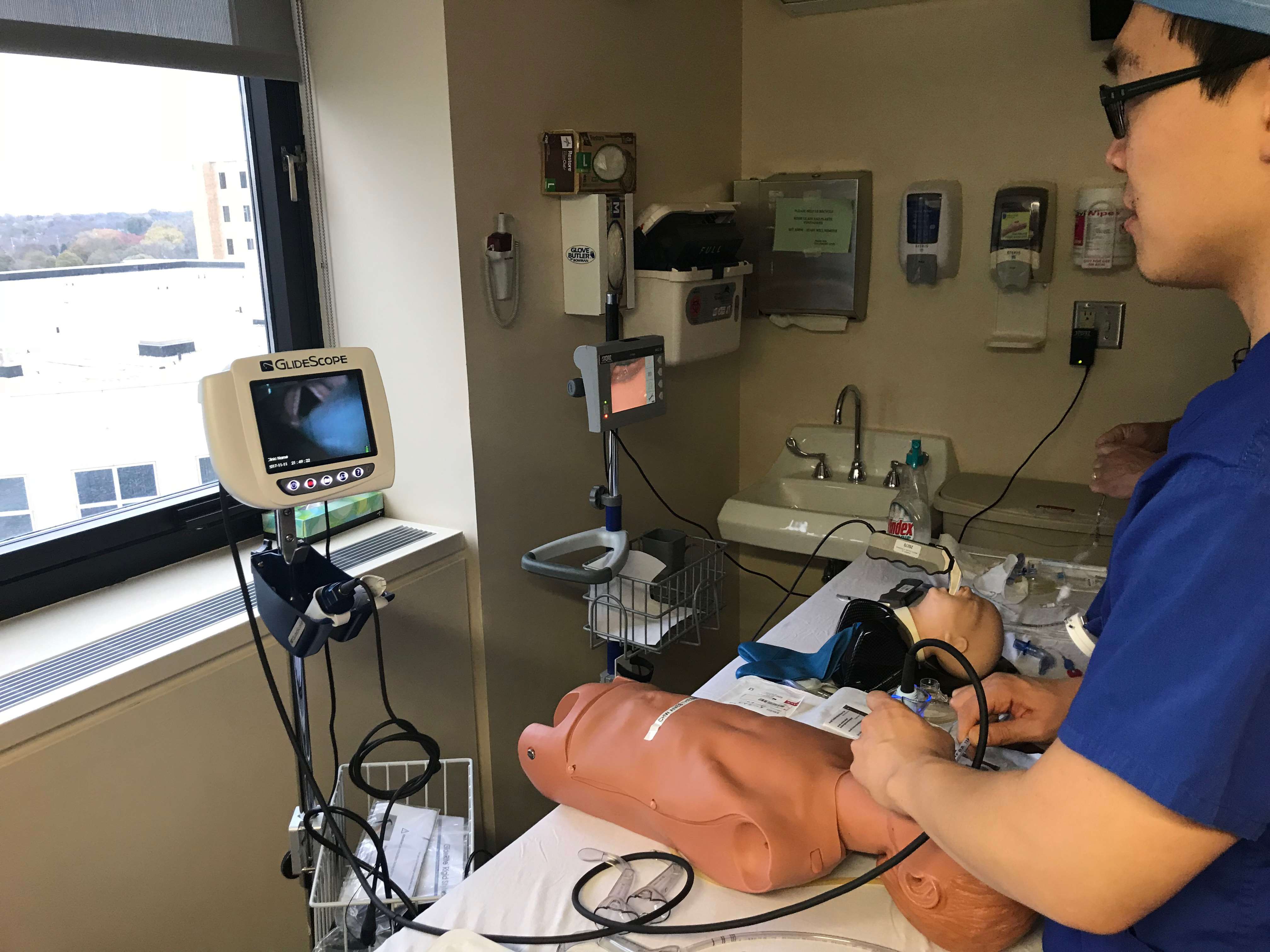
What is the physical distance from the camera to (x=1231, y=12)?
0.64 meters

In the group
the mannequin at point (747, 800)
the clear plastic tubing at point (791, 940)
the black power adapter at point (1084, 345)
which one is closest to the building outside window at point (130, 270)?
the mannequin at point (747, 800)

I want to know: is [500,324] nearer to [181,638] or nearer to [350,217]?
[350,217]

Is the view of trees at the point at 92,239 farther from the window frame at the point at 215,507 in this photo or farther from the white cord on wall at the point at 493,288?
the white cord on wall at the point at 493,288

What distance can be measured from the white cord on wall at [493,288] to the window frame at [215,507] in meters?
0.38

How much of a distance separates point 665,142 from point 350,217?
0.88m

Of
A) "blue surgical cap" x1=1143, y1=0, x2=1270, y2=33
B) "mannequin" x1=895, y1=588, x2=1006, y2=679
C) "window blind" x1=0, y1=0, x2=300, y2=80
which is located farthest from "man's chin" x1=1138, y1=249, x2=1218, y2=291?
"window blind" x1=0, y1=0, x2=300, y2=80

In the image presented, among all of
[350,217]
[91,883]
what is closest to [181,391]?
[350,217]

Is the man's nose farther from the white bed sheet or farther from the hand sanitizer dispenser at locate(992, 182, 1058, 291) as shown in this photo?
the hand sanitizer dispenser at locate(992, 182, 1058, 291)

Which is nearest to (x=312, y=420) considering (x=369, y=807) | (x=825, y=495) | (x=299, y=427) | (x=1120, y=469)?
(x=299, y=427)

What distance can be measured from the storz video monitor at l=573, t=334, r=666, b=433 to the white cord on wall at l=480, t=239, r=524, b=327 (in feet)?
0.52

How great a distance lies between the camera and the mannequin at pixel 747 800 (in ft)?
3.13

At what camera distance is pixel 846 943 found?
0.98 meters

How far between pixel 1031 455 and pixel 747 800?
1.84 meters

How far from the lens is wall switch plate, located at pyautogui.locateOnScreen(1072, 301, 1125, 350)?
239cm
